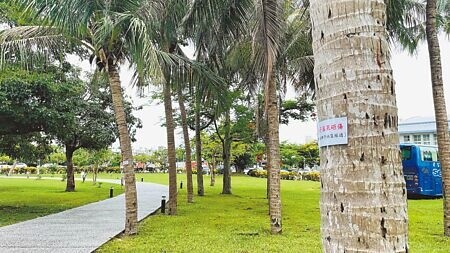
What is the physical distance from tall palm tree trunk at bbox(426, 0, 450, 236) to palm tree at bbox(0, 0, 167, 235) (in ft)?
18.3

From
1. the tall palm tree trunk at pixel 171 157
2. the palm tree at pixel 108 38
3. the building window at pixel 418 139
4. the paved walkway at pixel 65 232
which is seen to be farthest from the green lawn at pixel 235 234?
the building window at pixel 418 139

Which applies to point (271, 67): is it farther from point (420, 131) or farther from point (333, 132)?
point (420, 131)

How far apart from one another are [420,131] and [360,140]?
5356cm

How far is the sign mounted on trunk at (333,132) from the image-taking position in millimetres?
1858

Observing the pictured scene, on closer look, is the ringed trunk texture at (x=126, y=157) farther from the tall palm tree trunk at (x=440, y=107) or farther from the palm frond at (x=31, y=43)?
the tall palm tree trunk at (x=440, y=107)

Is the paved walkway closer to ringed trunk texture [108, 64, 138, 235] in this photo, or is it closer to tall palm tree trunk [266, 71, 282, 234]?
ringed trunk texture [108, 64, 138, 235]

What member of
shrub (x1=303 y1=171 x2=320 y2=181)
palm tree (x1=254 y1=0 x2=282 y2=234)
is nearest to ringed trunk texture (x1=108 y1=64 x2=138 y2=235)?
palm tree (x1=254 y1=0 x2=282 y2=234)

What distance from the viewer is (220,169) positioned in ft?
182

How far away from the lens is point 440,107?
8586mm

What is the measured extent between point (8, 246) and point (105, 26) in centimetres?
432

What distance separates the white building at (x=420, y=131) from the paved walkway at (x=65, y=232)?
4469 cm

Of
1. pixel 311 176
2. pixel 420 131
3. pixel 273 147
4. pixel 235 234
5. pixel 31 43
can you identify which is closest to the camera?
pixel 235 234

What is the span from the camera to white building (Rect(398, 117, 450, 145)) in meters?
49.7

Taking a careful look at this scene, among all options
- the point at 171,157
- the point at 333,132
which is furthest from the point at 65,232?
the point at 333,132
